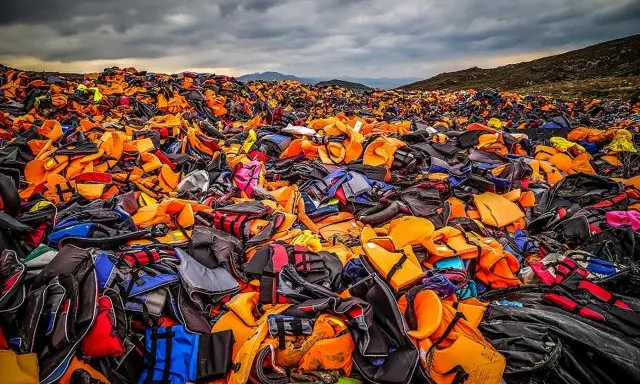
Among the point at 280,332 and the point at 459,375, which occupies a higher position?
the point at 280,332

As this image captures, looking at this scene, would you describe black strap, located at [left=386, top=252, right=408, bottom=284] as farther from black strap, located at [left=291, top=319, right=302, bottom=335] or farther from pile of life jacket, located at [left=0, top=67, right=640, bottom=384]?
black strap, located at [left=291, top=319, right=302, bottom=335]

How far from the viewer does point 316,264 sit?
3.59m

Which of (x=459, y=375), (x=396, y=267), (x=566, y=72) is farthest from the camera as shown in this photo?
(x=566, y=72)

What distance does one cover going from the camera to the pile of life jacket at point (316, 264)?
2645mm

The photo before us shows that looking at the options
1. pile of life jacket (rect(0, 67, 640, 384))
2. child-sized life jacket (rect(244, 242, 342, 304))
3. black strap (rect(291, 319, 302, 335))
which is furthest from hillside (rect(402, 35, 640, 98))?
black strap (rect(291, 319, 302, 335))

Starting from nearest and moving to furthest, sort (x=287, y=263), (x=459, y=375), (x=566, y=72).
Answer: (x=459, y=375) < (x=287, y=263) < (x=566, y=72)

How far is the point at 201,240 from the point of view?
12.5ft

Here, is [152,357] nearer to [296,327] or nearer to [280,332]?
[280,332]

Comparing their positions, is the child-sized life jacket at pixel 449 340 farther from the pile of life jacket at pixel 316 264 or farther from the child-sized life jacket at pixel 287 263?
the child-sized life jacket at pixel 287 263

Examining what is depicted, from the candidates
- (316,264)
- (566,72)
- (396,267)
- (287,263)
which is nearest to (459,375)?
(396,267)

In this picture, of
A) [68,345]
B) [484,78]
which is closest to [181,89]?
[68,345]

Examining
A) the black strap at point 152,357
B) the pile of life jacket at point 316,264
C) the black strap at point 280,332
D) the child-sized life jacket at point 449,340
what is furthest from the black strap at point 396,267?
the black strap at point 152,357

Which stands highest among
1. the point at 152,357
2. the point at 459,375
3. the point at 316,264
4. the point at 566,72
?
the point at 566,72

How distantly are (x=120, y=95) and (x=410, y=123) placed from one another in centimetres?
1099
